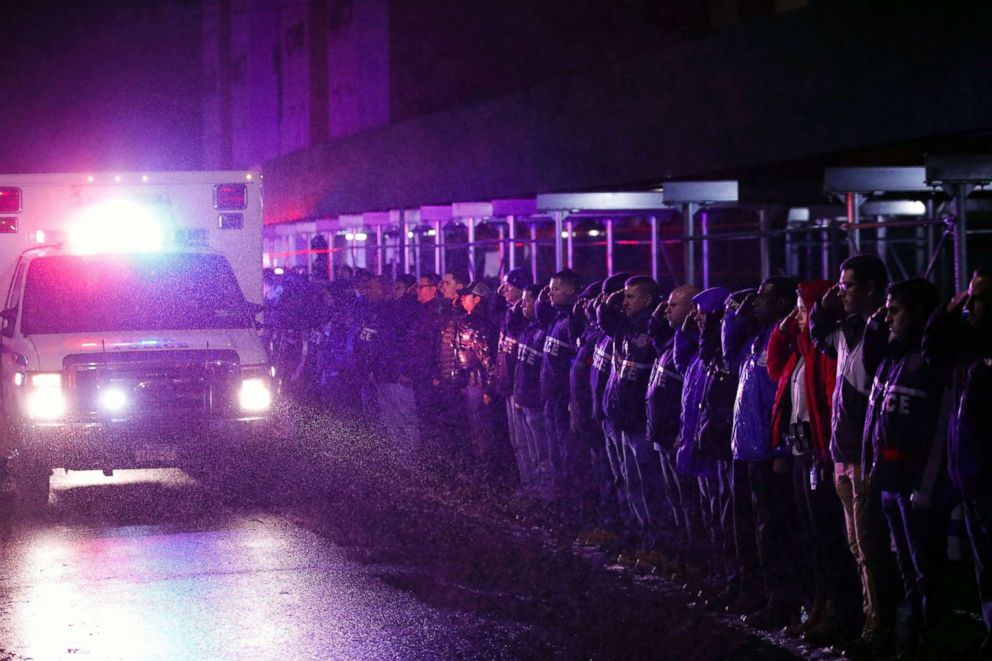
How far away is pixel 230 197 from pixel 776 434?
806 centimetres

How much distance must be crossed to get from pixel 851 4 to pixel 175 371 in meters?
6.23

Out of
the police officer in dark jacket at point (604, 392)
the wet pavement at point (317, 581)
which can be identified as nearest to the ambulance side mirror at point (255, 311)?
the wet pavement at point (317, 581)

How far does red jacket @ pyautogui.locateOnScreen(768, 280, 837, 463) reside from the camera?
24.0ft

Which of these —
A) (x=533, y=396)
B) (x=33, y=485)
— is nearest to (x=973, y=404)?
(x=533, y=396)

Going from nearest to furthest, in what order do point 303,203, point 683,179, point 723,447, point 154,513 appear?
1. point 723,447
2. point 154,513
3. point 683,179
4. point 303,203

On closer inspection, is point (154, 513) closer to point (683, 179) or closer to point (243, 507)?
point (243, 507)

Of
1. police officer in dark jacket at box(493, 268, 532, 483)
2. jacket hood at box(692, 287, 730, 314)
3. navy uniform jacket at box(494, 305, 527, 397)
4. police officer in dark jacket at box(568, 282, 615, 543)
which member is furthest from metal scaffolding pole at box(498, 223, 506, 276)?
jacket hood at box(692, 287, 730, 314)

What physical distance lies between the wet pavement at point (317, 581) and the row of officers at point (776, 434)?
0.37m

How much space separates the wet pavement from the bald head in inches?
59.2

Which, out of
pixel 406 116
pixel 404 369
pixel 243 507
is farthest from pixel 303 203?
pixel 243 507

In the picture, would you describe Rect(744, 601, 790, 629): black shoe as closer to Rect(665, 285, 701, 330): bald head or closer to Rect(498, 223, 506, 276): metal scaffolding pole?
Rect(665, 285, 701, 330): bald head

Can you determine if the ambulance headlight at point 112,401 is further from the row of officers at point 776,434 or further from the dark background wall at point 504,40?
the dark background wall at point 504,40

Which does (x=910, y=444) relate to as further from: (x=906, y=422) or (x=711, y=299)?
(x=711, y=299)

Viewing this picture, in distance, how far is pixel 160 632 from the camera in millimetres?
7703
